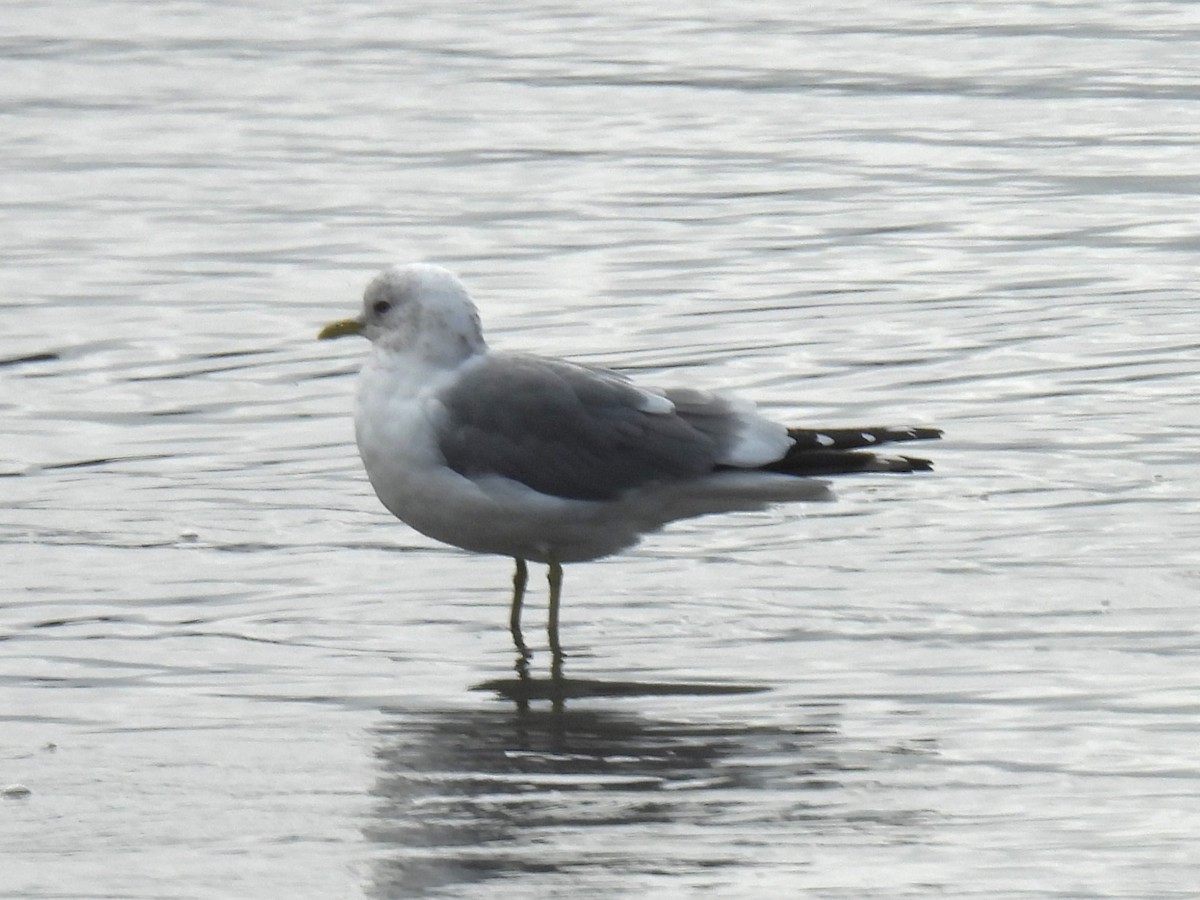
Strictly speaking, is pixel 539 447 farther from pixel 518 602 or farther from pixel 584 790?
pixel 584 790

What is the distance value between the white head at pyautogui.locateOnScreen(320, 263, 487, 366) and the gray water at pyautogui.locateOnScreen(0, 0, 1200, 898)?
Result: 0.72 m

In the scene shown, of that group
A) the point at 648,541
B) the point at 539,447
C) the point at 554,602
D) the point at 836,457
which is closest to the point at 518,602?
the point at 554,602

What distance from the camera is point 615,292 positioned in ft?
33.2

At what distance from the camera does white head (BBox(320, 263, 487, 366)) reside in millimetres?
6617

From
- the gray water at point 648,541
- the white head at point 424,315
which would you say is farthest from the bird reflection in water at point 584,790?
the white head at point 424,315

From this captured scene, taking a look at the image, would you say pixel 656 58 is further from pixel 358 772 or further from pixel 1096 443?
pixel 358 772

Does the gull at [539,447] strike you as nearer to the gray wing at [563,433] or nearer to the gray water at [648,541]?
the gray wing at [563,433]

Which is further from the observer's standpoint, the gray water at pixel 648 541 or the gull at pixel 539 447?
the gull at pixel 539 447

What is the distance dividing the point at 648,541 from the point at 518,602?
0.76 metres

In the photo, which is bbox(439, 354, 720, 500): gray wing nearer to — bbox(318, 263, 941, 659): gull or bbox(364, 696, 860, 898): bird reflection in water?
bbox(318, 263, 941, 659): gull

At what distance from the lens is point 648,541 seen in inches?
289

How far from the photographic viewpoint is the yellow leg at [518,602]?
21.5ft

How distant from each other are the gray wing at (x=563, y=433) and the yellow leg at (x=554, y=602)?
Answer: 23 cm

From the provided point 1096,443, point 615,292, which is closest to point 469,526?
point 1096,443
